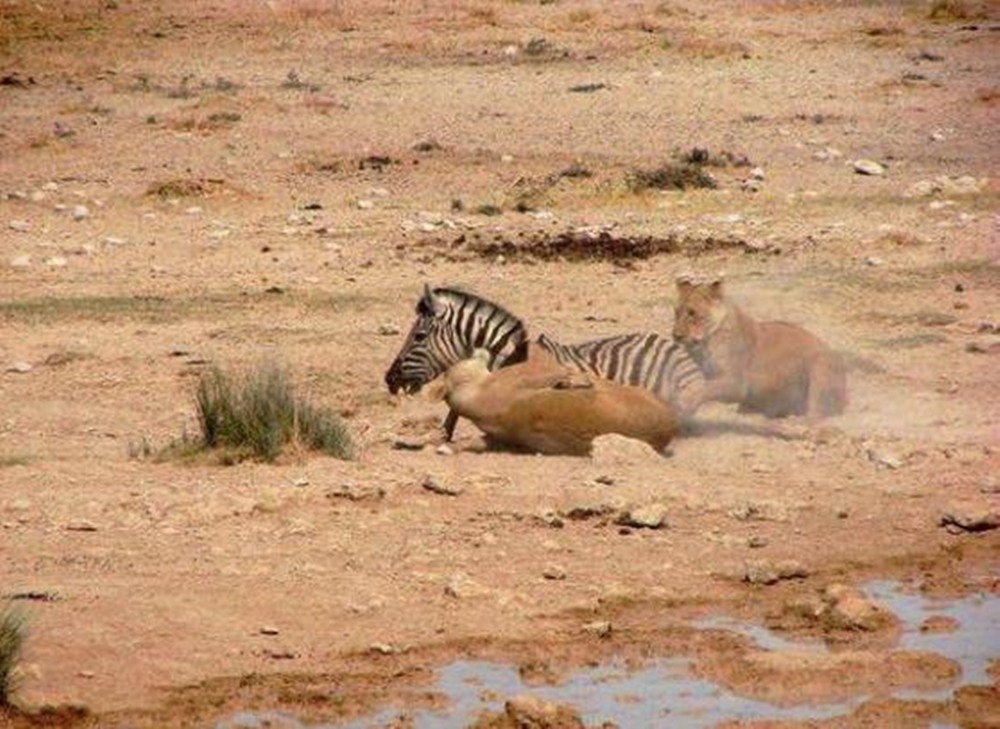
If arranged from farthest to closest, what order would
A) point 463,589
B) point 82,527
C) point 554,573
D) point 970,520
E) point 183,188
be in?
point 183,188 → point 970,520 → point 82,527 → point 554,573 → point 463,589

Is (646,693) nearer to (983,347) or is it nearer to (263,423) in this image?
(263,423)

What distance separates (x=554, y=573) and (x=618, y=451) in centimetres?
171

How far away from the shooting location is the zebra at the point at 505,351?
12.7 meters

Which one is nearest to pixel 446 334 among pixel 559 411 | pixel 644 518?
pixel 559 411

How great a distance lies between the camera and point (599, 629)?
9.34 metres

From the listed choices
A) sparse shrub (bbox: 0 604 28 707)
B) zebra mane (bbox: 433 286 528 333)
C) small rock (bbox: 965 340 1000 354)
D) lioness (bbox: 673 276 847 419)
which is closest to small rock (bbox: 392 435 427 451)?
zebra mane (bbox: 433 286 528 333)

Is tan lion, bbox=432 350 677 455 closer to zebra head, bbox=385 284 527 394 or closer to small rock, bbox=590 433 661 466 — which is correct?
small rock, bbox=590 433 661 466

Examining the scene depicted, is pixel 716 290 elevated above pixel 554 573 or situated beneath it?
elevated above

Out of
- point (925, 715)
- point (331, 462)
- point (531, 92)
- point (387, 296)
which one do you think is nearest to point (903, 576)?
point (925, 715)

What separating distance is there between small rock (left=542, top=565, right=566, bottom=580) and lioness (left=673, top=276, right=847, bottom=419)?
2.85 m

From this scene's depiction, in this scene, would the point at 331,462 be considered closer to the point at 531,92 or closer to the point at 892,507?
the point at 892,507

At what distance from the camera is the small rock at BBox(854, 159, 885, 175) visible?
20547mm

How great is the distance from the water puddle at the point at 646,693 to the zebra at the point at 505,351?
328 cm

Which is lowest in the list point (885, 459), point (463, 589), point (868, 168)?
point (868, 168)
